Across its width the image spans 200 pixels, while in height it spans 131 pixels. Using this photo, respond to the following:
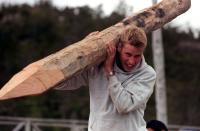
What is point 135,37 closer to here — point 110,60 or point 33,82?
point 110,60

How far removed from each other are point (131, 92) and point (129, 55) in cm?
26

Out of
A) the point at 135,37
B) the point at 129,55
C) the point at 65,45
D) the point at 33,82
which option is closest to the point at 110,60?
the point at 129,55

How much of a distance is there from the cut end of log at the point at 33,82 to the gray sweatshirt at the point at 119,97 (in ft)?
1.24

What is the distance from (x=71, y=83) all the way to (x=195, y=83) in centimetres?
1996

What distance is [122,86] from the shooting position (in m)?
5.71

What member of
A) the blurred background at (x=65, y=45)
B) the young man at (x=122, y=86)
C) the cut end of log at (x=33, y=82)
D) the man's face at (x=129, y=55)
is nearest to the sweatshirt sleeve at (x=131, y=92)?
the young man at (x=122, y=86)

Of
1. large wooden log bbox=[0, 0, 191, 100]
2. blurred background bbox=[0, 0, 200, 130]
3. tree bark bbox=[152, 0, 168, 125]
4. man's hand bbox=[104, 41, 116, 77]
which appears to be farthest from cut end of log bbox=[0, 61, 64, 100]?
blurred background bbox=[0, 0, 200, 130]

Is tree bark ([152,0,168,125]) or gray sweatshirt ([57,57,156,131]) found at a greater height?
tree bark ([152,0,168,125])

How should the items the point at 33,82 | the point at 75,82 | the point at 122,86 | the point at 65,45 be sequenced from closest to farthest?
1. the point at 33,82
2. the point at 122,86
3. the point at 75,82
4. the point at 65,45

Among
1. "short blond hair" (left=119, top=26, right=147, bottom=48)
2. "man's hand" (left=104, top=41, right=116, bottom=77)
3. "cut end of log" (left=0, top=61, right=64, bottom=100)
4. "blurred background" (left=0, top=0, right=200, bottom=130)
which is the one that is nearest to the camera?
"cut end of log" (left=0, top=61, right=64, bottom=100)

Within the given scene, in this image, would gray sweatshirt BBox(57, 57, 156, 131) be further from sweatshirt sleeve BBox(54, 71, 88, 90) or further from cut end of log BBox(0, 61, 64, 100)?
cut end of log BBox(0, 61, 64, 100)

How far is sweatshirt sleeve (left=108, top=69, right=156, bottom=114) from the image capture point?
5.62 metres

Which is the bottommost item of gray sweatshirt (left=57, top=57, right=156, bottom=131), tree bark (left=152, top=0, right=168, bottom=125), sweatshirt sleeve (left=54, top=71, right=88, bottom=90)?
gray sweatshirt (left=57, top=57, right=156, bottom=131)

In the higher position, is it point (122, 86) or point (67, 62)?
point (67, 62)
